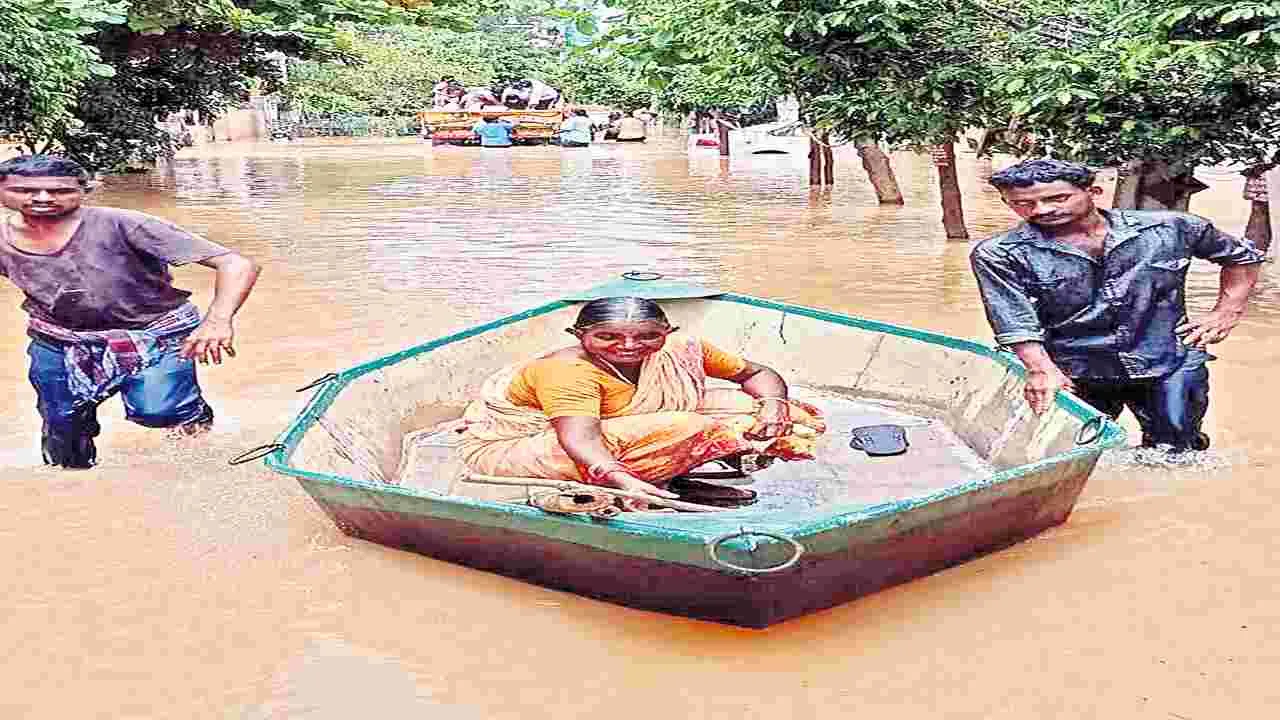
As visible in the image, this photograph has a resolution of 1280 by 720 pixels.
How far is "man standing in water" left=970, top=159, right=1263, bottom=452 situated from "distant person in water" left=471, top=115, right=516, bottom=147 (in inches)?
1316

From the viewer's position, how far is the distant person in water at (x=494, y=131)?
37906 mm

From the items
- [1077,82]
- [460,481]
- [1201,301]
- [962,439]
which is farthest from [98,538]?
[1201,301]

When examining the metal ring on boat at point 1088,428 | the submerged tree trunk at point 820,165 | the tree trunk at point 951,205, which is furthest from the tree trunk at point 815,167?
the metal ring on boat at point 1088,428

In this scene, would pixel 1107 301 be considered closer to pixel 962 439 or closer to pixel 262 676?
pixel 962 439

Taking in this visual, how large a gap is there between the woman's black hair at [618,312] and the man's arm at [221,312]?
132 centimetres

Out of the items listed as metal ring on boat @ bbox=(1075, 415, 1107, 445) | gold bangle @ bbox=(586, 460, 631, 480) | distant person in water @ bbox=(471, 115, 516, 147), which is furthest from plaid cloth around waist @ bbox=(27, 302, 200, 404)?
distant person in water @ bbox=(471, 115, 516, 147)

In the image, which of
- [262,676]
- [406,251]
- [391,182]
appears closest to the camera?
[262,676]

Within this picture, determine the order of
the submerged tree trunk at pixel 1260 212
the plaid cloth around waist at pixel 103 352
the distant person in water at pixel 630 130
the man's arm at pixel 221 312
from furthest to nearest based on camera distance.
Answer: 1. the distant person in water at pixel 630 130
2. the submerged tree trunk at pixel 1260 212
3. the plaid cloth around waist at pixel 103 352
4. the man's arm at pixel 221 312

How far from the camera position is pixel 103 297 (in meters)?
5.42

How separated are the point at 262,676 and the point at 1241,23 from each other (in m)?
6.06

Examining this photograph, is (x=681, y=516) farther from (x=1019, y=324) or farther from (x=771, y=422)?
(x=1019, y=324)

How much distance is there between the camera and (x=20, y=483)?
5.79m

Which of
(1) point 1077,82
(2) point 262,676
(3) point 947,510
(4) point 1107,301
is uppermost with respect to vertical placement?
(1) point 1077,82

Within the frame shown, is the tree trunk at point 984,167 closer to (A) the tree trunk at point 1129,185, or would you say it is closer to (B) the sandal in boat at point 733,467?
(A) the tree trunk at point 1129,185
